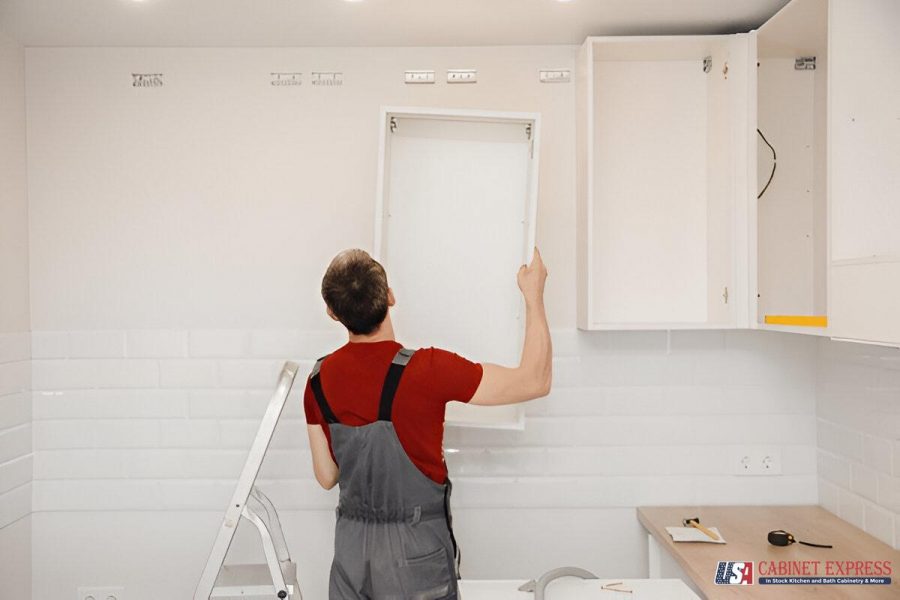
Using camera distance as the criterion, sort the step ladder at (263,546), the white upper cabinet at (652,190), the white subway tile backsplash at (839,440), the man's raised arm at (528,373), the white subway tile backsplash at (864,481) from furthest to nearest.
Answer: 1. the white upper cabinet at (652,190)
2. the white subway tile backsplash at (839,440)
3. the white subway tile backsplash at (864,481)
4. the step ladder at (263,546)
5. the man's raised arm at (528,373)

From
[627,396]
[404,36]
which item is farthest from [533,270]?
[404,36]

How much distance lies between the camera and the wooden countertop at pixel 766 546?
2158 mm

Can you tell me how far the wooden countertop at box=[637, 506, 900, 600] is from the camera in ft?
7.08

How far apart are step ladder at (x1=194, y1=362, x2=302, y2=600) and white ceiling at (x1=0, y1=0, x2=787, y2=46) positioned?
1.21m

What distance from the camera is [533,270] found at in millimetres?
2465

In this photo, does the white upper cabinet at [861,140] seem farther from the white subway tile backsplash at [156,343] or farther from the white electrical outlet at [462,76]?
the white subway tile backsplash at [156,343]

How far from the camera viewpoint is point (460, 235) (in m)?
2.82

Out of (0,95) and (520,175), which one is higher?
(0,95)

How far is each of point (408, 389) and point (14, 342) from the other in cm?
176

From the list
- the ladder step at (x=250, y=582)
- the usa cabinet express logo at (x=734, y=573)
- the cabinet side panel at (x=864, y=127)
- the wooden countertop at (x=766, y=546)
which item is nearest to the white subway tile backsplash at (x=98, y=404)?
the ladder step at (x=250, y=582)

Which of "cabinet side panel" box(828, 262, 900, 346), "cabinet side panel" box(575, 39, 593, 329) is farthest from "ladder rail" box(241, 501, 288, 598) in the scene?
"cabinet side panel" box(828, 262, 900, 346)

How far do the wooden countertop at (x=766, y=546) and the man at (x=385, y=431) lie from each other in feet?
2.53

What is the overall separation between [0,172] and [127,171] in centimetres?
43

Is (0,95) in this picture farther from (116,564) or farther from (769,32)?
(769,32)
